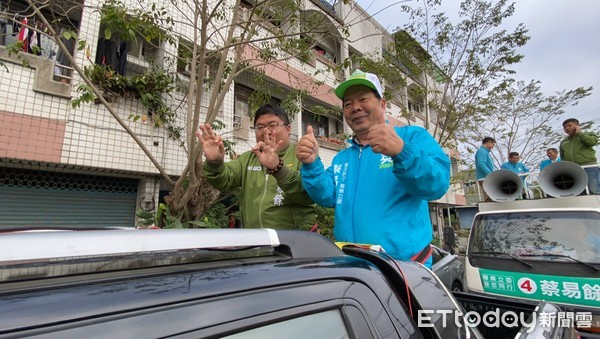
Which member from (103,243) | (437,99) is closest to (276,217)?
(103,243)

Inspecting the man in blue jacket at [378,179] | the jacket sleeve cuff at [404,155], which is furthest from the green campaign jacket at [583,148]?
the jacket sleeve cuff at [404,155]

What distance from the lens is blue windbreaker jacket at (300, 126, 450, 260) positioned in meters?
1.49

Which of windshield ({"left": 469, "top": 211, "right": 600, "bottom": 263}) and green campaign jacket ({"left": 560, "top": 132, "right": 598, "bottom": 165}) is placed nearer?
windshield ({"left": 469, "top": 211, "right": 600, "bottom": 263})

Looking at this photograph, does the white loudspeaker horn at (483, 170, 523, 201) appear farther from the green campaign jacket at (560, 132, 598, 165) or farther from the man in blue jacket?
the man in blue jacket

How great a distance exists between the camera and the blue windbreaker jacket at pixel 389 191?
149cm

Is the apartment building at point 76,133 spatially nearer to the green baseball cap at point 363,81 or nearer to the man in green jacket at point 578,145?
the green baseball cap at point 363,81

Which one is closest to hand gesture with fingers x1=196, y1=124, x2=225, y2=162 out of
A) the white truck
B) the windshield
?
the white truck

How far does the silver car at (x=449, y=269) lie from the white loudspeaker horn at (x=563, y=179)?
176 centimetres

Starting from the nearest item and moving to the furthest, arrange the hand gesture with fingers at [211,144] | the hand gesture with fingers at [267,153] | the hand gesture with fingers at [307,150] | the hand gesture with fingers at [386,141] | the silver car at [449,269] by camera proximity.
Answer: the hand gesture with fingers at [386,141], the hand gesture with fingers at [307,150], the hand gesture with fingers at [267,153], the hand gesture with fingers at [211,144], the silver car at [449,269]

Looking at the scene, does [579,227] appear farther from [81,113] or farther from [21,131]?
[21,131]

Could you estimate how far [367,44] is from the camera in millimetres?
12023

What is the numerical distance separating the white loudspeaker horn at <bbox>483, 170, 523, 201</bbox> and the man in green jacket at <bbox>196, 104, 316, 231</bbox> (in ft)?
10.6

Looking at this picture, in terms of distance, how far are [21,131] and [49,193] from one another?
1.14m

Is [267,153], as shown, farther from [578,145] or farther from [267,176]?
[578,145]
